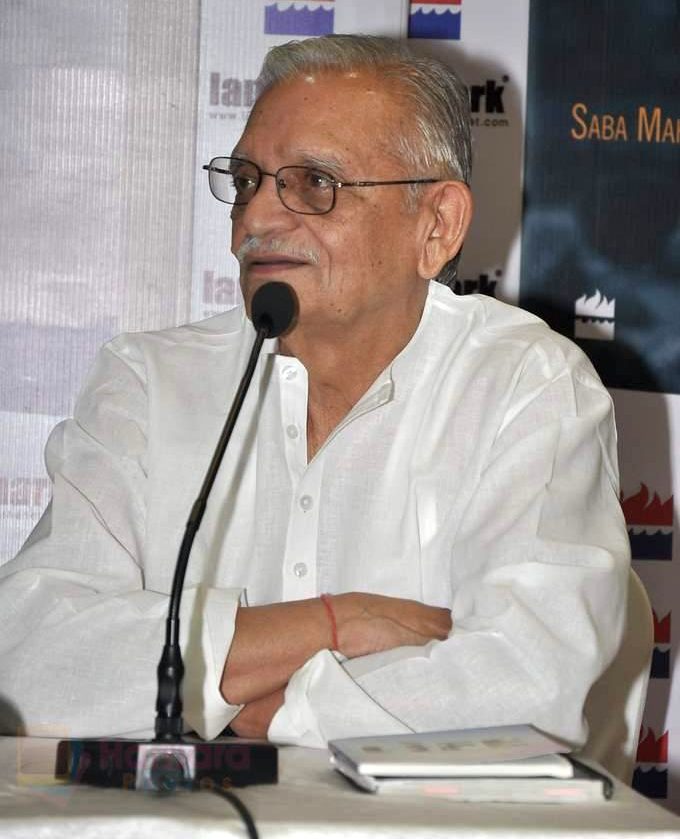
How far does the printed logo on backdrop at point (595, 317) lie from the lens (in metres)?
3.26

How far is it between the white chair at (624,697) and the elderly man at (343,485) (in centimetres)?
21

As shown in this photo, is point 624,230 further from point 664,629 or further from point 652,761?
point 652,761

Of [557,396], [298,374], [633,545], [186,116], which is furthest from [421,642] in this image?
[186,116]

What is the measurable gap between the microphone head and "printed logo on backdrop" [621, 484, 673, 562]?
65.6 inches

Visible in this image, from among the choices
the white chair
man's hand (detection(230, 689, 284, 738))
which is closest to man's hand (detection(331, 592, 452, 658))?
man's hand (detection(230, 689, 284, 738))

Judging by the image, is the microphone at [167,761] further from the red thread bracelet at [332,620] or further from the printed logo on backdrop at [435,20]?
the printed logo on backdrop at [435,20]

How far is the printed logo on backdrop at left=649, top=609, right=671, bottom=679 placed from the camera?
3.22m

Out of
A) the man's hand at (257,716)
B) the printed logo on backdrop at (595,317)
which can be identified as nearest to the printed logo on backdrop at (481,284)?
the printed logo on backdrop at (595,317)

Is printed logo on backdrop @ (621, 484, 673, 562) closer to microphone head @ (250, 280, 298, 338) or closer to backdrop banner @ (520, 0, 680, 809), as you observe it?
backdrop banner @ (520, 0, 680, 809)

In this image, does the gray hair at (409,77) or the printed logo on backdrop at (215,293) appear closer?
the gray hair at (409,77)

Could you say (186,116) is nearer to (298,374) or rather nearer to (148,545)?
(298,374)

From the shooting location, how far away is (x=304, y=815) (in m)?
1.06

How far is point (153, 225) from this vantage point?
319 centimetres

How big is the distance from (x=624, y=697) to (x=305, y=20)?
1.97 meters
